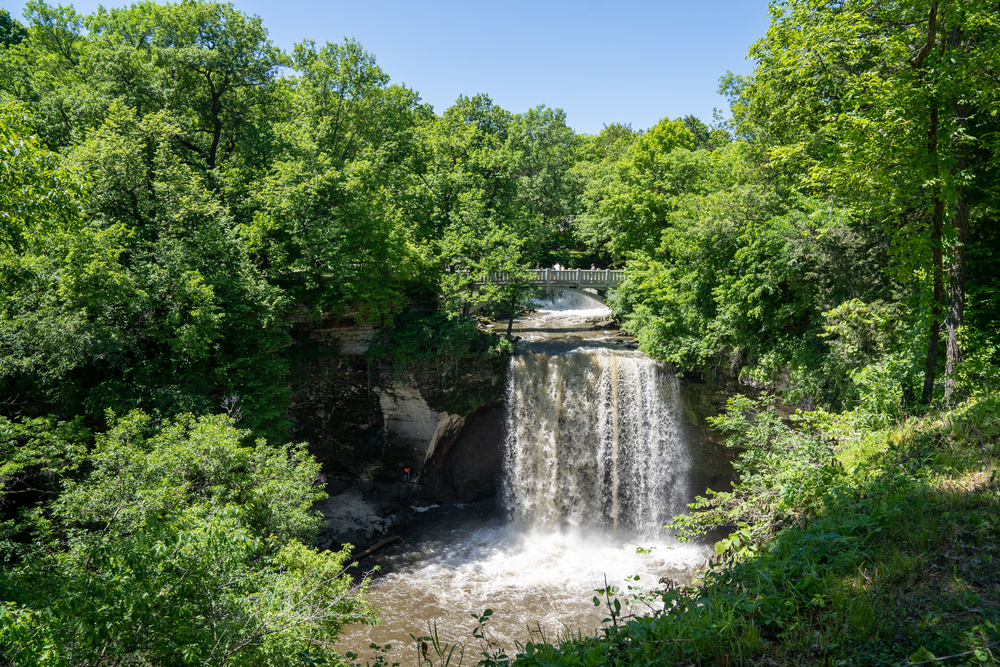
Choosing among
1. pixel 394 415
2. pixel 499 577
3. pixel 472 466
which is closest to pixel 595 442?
pixel 472 466

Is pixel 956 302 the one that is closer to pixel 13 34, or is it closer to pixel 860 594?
pixel 860 594

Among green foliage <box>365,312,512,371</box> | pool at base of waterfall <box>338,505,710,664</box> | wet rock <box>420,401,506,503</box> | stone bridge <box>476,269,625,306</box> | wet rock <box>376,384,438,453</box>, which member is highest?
stone bridge <box>476,269,625,306</box>

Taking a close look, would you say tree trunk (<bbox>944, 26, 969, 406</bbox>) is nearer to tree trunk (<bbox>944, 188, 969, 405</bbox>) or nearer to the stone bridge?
tree trunk (<bbox>944, 188, 969, 405</bbox>)

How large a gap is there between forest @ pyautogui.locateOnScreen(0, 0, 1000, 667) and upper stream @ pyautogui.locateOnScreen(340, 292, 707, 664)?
229 centimetres

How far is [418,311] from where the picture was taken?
22.1 meters

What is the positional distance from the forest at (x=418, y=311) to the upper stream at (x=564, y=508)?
2.29 meters

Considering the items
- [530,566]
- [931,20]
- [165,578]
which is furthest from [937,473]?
[530,566]

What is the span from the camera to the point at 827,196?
13180mm

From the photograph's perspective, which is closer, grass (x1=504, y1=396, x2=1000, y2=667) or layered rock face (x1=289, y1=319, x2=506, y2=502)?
grass (x1=504, y1=396, x2=1000, y2=667)

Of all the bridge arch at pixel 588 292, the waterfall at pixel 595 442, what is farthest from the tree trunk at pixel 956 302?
the bridge arch at pixel 588 292

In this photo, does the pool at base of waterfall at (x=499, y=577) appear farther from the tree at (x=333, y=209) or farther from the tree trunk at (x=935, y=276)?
the tree at (x=333, y=209)

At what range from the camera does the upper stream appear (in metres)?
16.2

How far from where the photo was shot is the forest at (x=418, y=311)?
5.61 m

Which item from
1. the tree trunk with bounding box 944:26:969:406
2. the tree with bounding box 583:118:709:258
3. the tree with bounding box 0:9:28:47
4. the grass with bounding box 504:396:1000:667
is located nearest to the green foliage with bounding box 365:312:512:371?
the tree with bounding box 583:118:709:258
